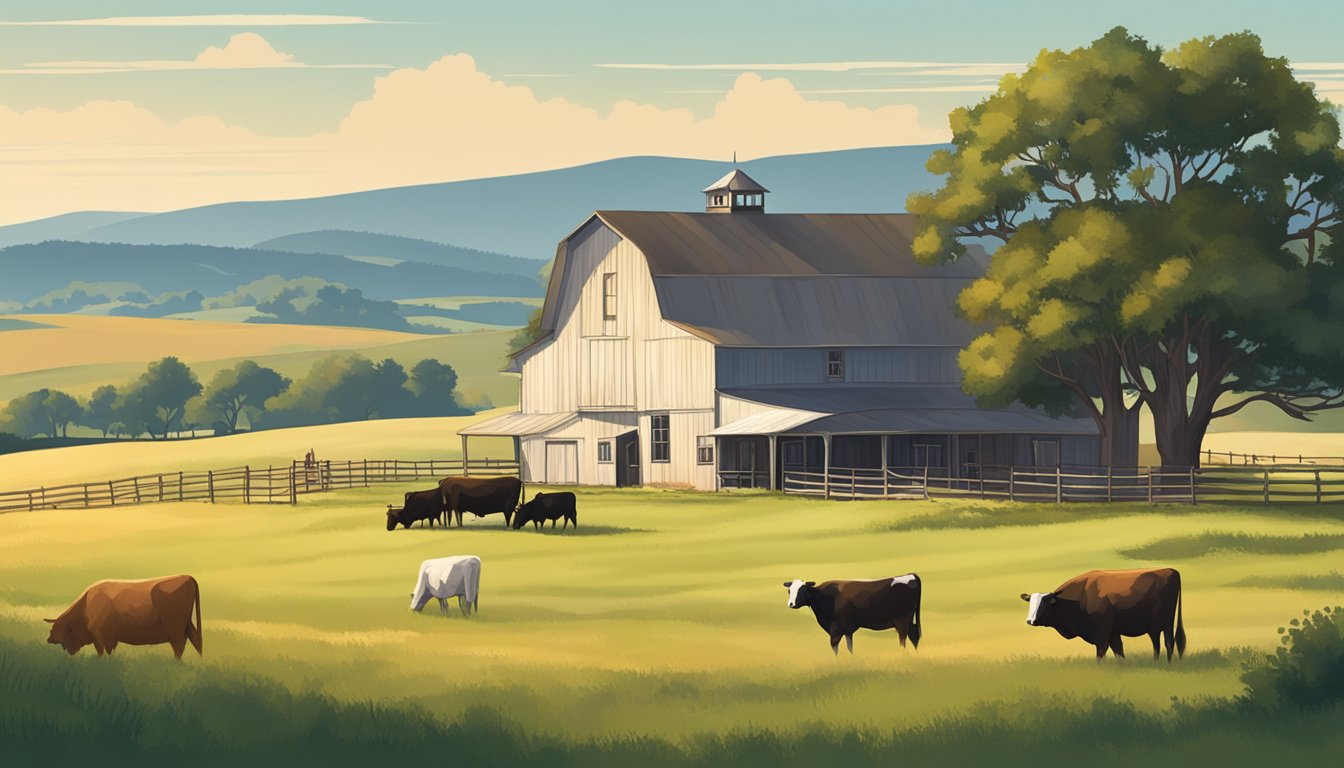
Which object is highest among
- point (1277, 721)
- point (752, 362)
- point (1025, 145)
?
point (1025, 145)

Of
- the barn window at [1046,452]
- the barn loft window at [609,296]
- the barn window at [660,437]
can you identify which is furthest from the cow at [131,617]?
the barn loft window at [609,296]

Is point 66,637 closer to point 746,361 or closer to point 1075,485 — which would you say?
point 1075,485

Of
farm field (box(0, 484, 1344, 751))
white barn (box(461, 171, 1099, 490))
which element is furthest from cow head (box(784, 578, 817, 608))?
white barn (box(461, 171, 1099, 490))

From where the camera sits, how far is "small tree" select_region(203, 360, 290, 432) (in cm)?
18112

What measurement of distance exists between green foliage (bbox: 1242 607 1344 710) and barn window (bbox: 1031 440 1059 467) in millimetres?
47085

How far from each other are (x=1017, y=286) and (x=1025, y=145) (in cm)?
425

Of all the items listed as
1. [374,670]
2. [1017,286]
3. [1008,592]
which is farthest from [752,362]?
[374,670]

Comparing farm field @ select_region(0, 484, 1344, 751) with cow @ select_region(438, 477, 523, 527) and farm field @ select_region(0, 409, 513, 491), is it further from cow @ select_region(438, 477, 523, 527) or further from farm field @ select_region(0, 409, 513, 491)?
farm field @ select_region(0, 409, 513, 491)

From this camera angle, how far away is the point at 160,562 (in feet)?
152

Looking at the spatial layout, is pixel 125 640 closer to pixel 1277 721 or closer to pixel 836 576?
pixel 1277 721

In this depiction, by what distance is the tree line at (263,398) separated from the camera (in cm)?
17762

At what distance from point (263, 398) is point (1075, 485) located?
135 meters

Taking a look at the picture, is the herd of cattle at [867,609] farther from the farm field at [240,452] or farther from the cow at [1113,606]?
the farm field at [240,452]

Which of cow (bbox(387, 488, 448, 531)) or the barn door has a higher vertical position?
the barn door
